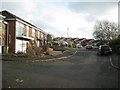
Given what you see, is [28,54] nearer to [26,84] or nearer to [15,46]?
[15,46]

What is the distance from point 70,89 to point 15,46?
1071 inches

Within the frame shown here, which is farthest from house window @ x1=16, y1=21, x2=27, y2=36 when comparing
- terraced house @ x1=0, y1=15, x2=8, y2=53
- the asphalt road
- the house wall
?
the asphalt road

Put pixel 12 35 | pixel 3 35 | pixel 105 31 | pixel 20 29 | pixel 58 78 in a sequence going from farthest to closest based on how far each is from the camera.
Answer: pixel 105 31, pixel 20 29, pixel 12 35, pixel 3 35, pixel 58 78

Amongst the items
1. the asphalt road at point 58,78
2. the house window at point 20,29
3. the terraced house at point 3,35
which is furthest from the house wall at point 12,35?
the asphalt road at point 58,78

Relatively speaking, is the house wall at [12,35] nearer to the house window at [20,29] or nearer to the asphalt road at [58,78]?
the house window at [20,29]

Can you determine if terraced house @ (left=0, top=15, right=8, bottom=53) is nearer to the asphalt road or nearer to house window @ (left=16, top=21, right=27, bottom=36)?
house window @ (left=16, top=21, right=27, bottom=36)

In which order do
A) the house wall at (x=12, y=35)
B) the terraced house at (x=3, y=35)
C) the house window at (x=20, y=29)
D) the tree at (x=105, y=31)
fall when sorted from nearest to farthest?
the terraced house at (x=3, y=35)
the house wall at (x=12, y=35)
the house window at (x=20, y=29)
the tree at (x=105, y=31)

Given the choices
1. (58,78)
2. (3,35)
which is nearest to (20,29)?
(3,35)

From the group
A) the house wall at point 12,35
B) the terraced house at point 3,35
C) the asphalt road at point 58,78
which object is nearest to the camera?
the asphalt road at point 58,78

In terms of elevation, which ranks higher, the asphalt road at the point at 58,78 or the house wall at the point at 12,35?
the house wall at the point at 12,35

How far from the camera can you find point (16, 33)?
116 feet

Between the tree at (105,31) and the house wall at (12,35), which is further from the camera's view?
the tree at (105,31)

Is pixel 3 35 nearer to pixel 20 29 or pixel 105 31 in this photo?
pixel 20 29

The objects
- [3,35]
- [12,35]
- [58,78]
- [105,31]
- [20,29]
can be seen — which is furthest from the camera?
[105,31]
